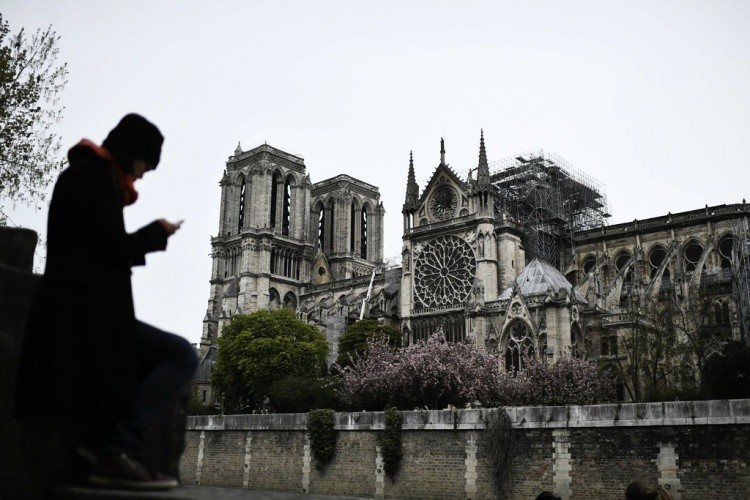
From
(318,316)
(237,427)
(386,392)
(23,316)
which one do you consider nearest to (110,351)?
(23,316)

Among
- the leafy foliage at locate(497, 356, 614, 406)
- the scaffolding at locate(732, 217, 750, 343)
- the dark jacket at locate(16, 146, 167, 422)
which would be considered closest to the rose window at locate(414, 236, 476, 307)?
the leafy foliage at locate(497, 356, 614, 406)

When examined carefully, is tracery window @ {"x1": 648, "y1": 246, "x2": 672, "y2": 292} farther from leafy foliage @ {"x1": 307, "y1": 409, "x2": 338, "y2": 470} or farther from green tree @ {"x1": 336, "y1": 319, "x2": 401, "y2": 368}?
leafy foliage @ {"x1": 307, "y1": 409, "x2": 338, "y2": 470}

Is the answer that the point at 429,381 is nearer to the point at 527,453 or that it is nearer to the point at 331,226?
the point at 527,453

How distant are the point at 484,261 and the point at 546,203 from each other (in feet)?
34.5

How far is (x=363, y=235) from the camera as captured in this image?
290 ft

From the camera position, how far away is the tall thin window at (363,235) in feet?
287

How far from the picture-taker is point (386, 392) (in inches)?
1508

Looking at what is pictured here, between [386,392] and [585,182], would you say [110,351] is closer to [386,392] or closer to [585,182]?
[386,392]

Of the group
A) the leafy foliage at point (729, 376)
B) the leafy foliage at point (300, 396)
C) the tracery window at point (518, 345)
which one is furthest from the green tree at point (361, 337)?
the leafy foliage at point (729, 376)

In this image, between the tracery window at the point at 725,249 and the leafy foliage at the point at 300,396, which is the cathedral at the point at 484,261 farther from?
the leafy foliage at the point at 300,396

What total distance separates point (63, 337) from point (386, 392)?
35.9 metres

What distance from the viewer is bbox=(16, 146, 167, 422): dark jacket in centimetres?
310

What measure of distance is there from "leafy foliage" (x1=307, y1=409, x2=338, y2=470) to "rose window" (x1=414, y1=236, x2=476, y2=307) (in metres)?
23.8

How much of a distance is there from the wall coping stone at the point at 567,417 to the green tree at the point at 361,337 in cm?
2059
